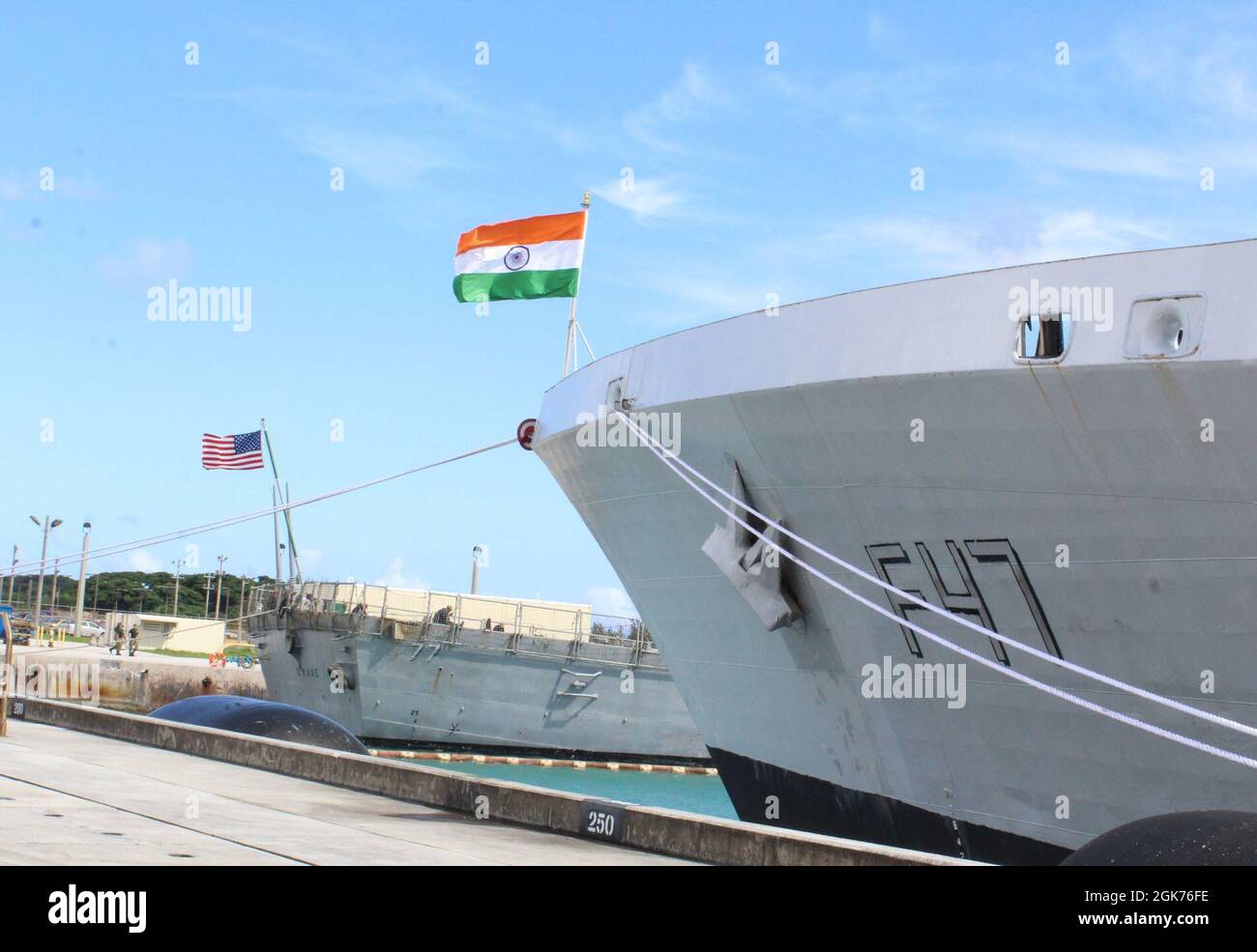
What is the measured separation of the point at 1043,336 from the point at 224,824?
19.7 feet

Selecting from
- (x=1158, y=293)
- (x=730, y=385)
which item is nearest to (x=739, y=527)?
(x=730, y=385)

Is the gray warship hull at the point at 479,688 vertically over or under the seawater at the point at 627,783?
over

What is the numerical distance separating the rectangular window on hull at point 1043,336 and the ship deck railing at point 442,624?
85.3ft

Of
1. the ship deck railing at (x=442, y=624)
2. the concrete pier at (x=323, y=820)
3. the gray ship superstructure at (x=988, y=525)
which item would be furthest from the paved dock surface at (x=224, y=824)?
the ship deck railing at (x=442, y=624)

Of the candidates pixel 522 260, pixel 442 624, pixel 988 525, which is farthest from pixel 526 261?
pixel 442 624

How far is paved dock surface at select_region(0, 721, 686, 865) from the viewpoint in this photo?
648 centimetres

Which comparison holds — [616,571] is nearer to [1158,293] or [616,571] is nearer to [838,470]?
[838,470]

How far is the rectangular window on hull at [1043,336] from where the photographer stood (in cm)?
805

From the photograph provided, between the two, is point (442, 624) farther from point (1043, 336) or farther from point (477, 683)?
point (1043, 336)

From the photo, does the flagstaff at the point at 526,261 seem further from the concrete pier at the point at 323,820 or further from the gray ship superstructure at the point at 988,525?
the concrete pier at the point at 323,820

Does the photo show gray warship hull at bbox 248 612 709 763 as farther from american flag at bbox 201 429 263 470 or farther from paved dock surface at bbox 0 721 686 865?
Answer: paved dock surface at bbox 0 721 686 865

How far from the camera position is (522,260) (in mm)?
14914

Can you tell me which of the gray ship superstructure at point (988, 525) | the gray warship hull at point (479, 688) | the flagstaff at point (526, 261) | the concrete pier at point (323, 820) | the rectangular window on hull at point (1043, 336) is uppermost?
the flagstaff at point (526, 261)

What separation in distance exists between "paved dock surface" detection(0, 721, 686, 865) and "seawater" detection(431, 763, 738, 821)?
16100 mm
